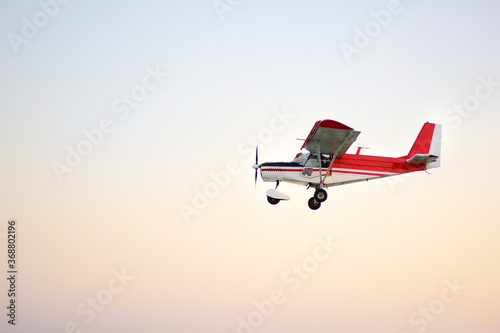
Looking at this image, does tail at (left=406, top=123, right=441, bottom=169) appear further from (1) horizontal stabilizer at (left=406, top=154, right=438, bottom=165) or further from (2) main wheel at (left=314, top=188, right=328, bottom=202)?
(2) main wheel at (left=314, top=188, right=328, bottom=202)

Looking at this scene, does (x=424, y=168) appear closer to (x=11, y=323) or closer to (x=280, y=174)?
(x=280, y=174)

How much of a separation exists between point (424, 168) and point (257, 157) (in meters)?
6.58

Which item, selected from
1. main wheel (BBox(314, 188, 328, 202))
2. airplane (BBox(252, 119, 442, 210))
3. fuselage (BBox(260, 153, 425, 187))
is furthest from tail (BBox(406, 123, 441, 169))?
main wheel (BBox(314, 188, 328, 202))

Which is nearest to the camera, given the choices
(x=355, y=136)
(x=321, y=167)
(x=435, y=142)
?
(x=355, y=136)

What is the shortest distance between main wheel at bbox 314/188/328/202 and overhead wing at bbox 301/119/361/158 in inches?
57.5

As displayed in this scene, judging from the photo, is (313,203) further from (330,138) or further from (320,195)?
(330,138)

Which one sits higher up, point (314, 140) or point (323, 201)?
point (314, 140)

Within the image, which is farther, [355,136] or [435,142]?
[435,142]

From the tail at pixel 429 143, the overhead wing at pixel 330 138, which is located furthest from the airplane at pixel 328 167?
the tail at pixel 429 143

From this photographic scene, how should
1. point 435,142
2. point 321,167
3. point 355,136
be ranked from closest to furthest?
point 355,136 → point 321,167 → point 435,142

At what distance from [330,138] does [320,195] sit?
8.51 feet

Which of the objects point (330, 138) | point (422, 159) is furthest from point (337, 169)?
point (422, 159)

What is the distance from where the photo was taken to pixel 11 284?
2641cm

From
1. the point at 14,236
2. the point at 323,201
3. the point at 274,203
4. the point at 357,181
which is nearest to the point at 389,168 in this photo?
the point at 357,181
